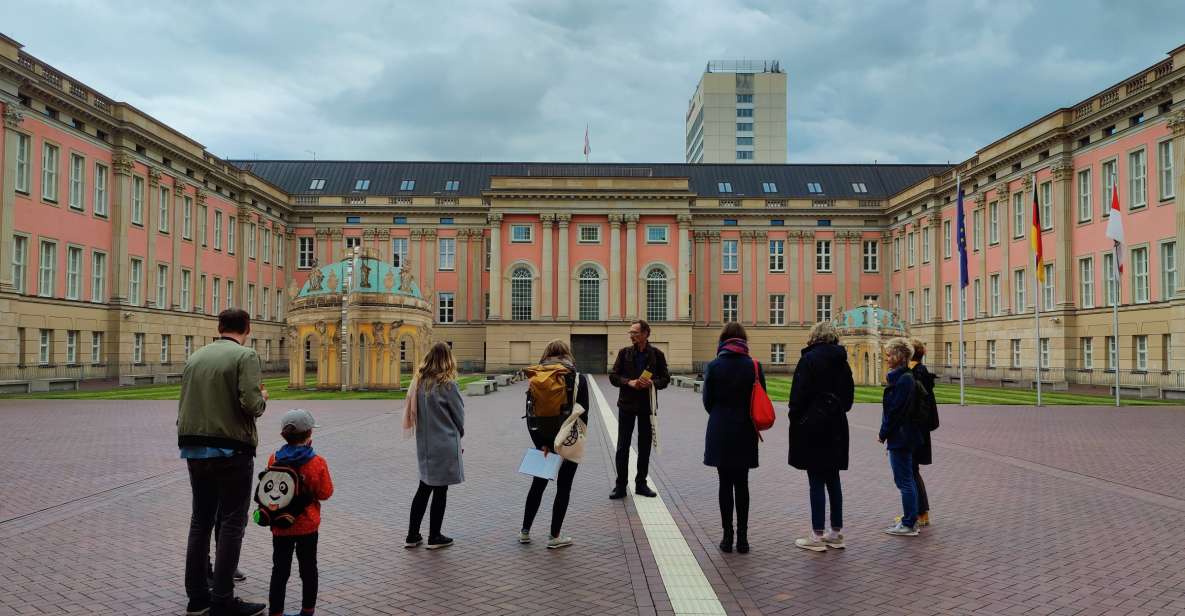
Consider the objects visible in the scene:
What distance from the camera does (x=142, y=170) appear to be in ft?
145

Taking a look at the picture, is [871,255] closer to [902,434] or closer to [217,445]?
[902,434]

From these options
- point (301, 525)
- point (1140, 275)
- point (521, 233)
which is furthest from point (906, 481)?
point (521, 233)

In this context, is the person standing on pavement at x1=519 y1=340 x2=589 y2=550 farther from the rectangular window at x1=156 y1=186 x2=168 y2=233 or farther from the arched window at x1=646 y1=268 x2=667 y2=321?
the arched window at x1=646 y1=268 x2=667 y2=321

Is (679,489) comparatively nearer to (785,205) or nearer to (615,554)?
(615,554)

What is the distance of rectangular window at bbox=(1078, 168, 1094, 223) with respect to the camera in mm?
41438

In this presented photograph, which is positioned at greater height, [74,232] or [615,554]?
[74,232]

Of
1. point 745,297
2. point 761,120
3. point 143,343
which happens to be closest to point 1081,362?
point 745,297

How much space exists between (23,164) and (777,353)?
52.3m

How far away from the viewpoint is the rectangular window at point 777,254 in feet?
222

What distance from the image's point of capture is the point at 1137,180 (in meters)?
38.0

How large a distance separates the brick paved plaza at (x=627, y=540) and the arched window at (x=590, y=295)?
46715 mm

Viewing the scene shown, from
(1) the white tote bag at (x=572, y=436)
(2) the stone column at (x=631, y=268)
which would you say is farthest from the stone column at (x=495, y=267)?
(1) the white tote bag at (x=572, y=436)

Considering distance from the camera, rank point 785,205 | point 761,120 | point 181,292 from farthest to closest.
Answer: point 761,120, point 785,205, point 181,292

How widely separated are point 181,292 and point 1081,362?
50548 mm
